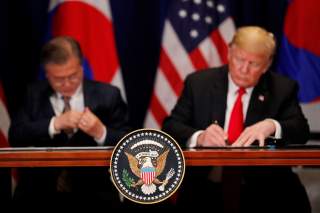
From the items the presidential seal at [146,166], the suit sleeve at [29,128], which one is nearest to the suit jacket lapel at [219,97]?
the suit sleeve at [29,128]

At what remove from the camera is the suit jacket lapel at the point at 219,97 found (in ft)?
11.1

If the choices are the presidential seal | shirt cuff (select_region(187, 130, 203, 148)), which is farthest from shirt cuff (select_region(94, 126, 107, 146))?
the presidential seal

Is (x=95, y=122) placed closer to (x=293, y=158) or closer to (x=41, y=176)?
(x=41, y=176)

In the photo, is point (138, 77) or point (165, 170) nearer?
point (165, 170)

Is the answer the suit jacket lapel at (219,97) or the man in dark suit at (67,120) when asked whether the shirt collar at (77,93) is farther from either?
the suit jacket lapel at (219,97)

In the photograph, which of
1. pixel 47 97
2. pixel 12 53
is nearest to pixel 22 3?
pixel 12 53

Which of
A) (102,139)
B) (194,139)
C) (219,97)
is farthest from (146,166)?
(219,97)

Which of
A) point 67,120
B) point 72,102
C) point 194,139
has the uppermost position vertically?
point 72,102

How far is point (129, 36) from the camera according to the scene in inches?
164

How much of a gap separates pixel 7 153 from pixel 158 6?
2.02 meters

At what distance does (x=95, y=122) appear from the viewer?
327cm

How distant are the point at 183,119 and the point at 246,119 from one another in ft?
1.06

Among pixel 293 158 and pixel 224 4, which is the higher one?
pixel 224 4

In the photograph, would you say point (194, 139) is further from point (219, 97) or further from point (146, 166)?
point (146, 166)
